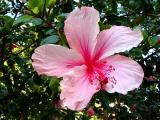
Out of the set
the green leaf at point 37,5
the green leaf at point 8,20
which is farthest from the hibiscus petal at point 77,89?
the green leaf at point 8,20

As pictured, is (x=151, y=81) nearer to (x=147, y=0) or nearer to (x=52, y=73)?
(x=147, y=0)

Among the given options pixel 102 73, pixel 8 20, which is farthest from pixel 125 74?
pixel 8 20

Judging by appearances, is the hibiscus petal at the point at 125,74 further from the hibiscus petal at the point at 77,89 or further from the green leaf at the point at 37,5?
the green leaf at the point at 37,5

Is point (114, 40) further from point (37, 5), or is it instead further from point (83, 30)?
point (37, 5)

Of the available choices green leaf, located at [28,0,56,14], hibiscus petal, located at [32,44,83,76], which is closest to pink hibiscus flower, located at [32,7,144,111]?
hibiscus petal, located at [32,44,83,76]

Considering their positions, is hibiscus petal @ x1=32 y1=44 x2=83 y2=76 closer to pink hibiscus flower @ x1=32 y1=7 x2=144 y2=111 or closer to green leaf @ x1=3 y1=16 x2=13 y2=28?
pink hibiscus flower @ x1=32 y1=7 x2=144 y2=111

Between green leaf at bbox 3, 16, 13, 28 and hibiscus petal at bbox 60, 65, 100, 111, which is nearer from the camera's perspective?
hibiscus petal at bbox 60, 65, 100, 111

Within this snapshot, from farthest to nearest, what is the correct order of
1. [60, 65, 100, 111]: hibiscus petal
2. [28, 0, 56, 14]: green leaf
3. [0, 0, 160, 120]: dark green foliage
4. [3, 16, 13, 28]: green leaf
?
[3, 16, 13, 28]: green leaf < [0, 0, 160, 120]: dark green foliage < [28, 0, 56, 14]: green leaf < [60, 65, 100, 111]: hibiscus petal

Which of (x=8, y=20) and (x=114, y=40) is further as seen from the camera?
(x=8, y=20)
